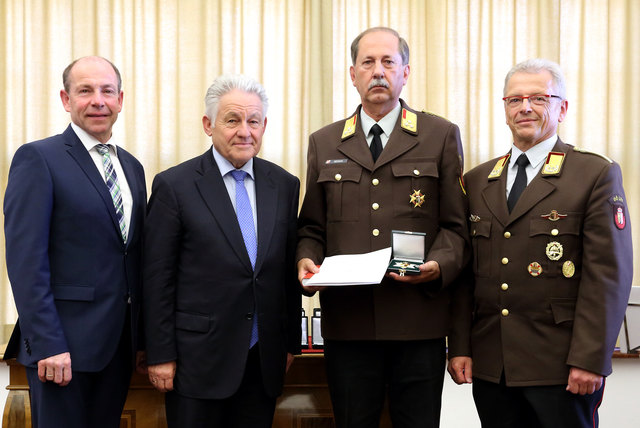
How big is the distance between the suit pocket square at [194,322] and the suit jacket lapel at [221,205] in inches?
8.5

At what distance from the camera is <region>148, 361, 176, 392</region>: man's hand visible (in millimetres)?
2037

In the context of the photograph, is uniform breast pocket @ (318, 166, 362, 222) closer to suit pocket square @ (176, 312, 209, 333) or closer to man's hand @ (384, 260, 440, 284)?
man's hand @ (384, 260, 440, 284)

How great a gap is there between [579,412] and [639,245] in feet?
8.74

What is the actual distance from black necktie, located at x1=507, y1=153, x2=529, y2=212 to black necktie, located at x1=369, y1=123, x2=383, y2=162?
1.54 ft

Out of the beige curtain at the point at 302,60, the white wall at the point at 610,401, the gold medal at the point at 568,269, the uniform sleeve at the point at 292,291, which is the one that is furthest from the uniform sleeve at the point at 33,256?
the beige curtain at the point at 302,60

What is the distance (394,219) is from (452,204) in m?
0.21

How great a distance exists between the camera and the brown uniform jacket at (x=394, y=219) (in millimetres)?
2088

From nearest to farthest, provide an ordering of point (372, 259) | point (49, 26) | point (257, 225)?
point (372, 259) → point (257, 225) → point (49, 26)

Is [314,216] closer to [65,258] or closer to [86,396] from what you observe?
[65,258]

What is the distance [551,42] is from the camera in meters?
4.35

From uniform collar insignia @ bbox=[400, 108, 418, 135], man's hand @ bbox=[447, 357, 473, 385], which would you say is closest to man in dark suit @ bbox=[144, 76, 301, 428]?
uniform collar insignia @ bbox=[400, 108, 418, 135]

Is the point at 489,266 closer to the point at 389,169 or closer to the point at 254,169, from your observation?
the point at 389,169

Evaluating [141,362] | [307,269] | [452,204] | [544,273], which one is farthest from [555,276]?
[141,362]

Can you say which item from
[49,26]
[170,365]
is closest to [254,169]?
[170,365]
